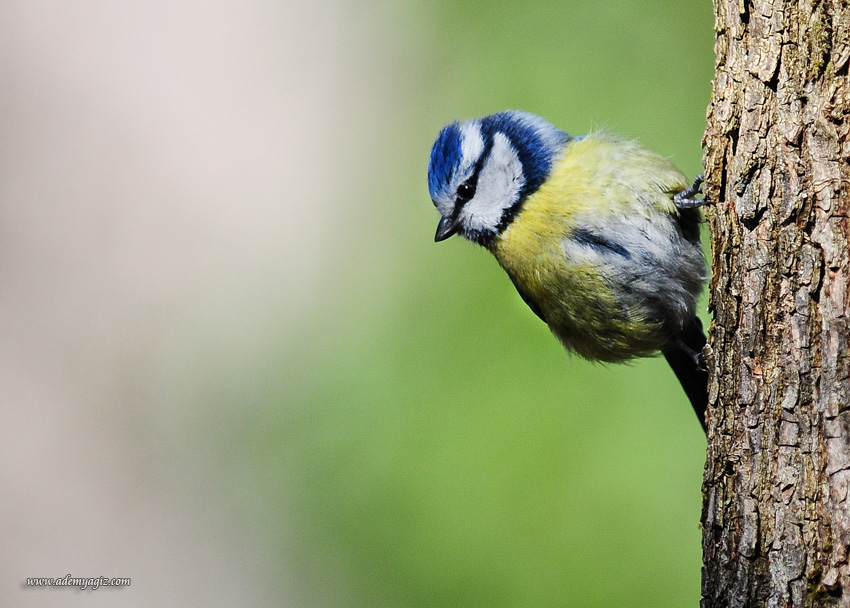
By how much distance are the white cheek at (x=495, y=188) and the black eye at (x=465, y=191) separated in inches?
0.7

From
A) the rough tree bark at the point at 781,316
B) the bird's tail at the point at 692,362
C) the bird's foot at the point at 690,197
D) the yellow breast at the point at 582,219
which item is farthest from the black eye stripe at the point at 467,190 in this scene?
the rough tree bark at the point at 781,316

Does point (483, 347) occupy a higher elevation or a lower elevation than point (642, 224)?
lower

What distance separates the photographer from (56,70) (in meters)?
4.40

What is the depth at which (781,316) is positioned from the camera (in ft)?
5.49

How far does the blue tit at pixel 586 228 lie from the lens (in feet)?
7.85

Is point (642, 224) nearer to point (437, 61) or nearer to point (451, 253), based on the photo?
point (451, 253)

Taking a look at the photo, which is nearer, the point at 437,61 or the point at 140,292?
the point at 140,292

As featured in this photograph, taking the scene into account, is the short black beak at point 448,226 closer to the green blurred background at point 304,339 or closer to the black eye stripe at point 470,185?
the black eye stripe at point 470,185

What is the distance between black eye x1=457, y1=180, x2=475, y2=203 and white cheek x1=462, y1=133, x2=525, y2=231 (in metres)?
0.02

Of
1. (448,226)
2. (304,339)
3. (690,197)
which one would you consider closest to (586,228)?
(690,197)

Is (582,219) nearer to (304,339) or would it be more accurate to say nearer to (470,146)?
(470,146)

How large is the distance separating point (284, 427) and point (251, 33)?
2.58 metres

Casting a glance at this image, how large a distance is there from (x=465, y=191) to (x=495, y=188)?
0.37 feet

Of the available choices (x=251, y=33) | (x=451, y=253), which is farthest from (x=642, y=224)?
(x=251, y=33)
